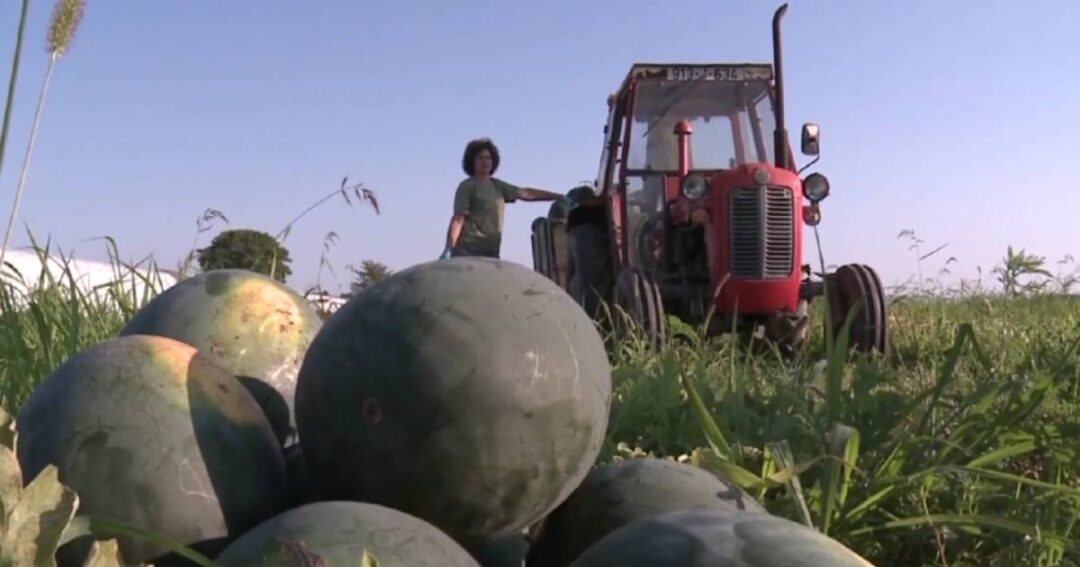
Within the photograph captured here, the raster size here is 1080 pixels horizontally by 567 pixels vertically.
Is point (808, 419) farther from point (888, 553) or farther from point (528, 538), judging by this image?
A: point (528, 538)

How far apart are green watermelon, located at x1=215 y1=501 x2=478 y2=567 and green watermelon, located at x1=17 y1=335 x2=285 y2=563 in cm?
13

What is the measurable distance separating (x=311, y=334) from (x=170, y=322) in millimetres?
218

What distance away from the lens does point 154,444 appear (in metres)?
1.21

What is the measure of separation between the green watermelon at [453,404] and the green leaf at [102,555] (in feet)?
1.14

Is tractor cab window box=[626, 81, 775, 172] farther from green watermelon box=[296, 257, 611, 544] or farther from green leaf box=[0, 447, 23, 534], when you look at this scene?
green leaf box=[0, 447, 23, 534]

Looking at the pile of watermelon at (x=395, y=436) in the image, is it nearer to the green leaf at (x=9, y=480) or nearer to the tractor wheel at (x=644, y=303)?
the green leaf at (x=9, y=480)

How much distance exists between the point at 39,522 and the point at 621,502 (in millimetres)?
664

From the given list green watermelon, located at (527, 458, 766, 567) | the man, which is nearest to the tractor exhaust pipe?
the man

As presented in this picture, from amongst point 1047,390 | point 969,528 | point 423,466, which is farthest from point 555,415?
point 1047,390

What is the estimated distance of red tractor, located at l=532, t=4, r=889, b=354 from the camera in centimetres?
664

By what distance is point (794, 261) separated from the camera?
684 centimetres

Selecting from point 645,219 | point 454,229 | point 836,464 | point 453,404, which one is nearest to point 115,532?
point 453,404

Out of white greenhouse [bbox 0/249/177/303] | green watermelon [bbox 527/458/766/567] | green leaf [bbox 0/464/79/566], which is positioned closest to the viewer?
green leaf [bbox 0/464/79/566]

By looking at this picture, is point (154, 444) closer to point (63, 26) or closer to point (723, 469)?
point (723, 469)
